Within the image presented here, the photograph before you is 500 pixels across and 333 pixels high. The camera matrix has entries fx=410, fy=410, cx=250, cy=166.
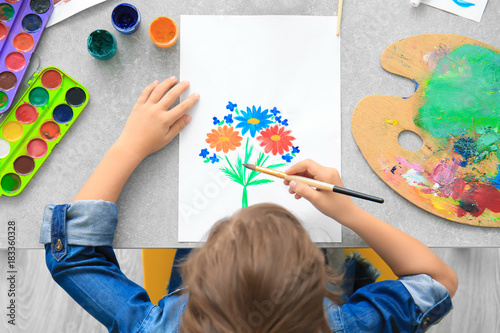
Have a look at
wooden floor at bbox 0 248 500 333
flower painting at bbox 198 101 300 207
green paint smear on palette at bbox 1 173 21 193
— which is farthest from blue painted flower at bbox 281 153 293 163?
wooden floor at bbox 0 248 500 333

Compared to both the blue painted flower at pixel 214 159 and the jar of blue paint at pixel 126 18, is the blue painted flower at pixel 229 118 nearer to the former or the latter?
the blue painted flower at pixel 214 159

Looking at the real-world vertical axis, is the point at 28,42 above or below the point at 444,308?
above

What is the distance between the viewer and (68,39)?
2.59 feet

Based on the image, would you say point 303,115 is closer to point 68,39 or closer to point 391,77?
point 391,77

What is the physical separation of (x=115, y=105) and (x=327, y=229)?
0.46 metres

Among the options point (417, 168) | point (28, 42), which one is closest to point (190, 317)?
point (417, 168)

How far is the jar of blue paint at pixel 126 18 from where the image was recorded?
2.50ft

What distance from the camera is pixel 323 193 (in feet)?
2.30

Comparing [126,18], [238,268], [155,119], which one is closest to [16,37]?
[126,18]

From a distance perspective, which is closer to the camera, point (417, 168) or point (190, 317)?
point (190, 317)

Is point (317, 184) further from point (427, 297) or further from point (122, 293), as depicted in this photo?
point (122, 293)

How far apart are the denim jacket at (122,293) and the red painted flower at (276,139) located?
28cm

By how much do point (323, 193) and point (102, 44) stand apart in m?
0.50

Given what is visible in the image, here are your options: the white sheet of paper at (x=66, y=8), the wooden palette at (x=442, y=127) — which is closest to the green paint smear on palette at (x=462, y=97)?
the wooden palette at (x=442, y=127)
